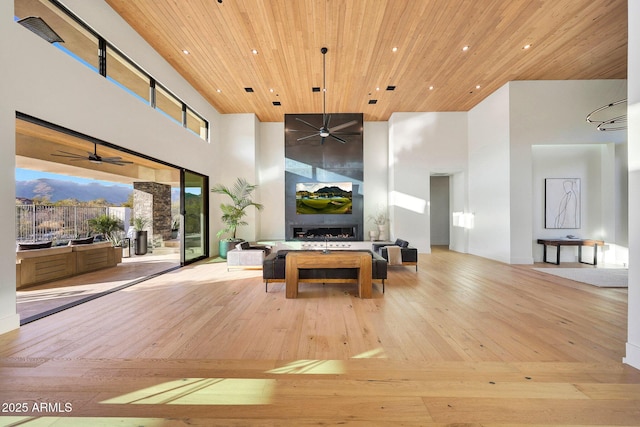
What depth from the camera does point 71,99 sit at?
317cm

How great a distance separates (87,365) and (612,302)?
5.85 metres

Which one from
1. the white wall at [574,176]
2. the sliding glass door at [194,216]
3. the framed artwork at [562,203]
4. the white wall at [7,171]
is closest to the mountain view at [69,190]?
the sliding glass door at [194,216]

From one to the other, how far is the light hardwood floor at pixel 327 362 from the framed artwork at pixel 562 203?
3.21m

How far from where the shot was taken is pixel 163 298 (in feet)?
11.7

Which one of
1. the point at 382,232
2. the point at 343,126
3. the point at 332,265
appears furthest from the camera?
the point at 382,232

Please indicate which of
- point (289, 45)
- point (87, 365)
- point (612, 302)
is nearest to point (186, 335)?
point (87, 365)

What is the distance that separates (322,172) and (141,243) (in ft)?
20.2

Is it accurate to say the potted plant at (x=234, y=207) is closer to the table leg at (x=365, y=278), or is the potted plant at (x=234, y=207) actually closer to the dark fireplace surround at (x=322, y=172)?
the dark fireplace surround at (x=322, y=172)

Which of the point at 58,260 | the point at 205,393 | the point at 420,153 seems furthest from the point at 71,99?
the point at 420,153

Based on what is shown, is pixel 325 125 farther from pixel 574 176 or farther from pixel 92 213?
pixel 92 213

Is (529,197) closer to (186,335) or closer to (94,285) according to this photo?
(186,335)

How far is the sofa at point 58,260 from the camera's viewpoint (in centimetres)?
417

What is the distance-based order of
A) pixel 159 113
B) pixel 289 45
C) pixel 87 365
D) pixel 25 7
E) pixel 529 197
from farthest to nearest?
pixel 529 197
pixel 159 113
pixel 289 45
pixel 25 7
pixel 87 365

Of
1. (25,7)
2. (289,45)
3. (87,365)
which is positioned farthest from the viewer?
(289,45)
